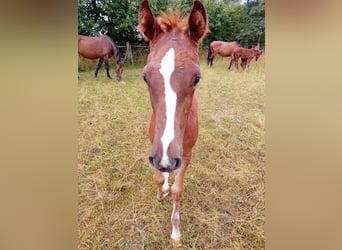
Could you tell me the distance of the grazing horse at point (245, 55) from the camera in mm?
1391

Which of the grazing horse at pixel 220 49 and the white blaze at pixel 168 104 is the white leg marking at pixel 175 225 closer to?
the white blaze at pixel 168 104

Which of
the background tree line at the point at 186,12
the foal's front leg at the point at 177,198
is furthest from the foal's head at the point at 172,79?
the foal's front leg at the point at 177,198

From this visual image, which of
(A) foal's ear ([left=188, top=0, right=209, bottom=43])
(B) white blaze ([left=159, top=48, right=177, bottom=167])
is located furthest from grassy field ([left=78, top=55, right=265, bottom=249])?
(B) white blaze ([left=159, top=48, right=177, bottom=167])

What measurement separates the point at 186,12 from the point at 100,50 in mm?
456

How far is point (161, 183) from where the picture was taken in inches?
56.1

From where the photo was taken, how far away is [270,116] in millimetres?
1373

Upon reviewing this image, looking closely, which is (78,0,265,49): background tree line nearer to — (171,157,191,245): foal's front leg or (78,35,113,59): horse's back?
(78,35,113,59): horse's back

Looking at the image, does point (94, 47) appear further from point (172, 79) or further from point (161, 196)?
point (161, 196)

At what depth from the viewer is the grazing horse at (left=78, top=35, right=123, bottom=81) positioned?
4.68 feet

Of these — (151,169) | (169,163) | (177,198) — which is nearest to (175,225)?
(177,198)
